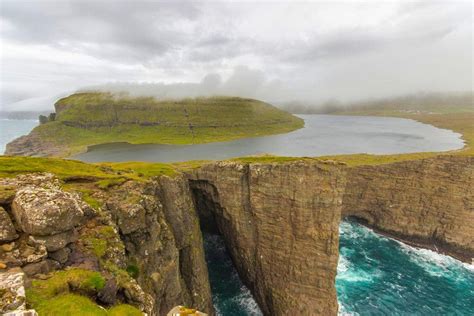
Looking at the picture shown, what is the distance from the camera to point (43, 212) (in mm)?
15359

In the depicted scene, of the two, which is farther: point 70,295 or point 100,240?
point 100,240

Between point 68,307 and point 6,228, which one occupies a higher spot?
point 6,228

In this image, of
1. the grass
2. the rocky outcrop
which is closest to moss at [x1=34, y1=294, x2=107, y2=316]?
the rocky outcrop

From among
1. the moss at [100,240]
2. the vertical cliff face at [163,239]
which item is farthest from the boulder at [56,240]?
the vertical cliff face at [163,239]

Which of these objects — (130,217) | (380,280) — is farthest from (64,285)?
(380,280)

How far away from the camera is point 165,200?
3650 cm

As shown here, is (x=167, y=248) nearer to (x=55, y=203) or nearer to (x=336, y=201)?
(x=55, y=203)

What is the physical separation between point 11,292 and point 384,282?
57249 millimetres

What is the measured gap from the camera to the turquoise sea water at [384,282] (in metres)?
44.2

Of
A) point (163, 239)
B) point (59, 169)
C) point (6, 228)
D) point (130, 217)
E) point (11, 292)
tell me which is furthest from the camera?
point (59, 169)

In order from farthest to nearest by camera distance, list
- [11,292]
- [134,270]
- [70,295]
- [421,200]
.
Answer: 1. [421,200]
2. [134,270]
3. [70,295]
4. [11,292]

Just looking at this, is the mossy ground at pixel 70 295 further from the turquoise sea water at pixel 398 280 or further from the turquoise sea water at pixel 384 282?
the turquoise sea water at pixel 398 280

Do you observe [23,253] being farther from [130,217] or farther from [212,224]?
[212,224]

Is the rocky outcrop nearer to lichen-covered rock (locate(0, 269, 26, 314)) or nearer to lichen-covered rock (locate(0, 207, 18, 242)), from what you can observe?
lichen-covered rock (locate(0, 207, 18, 242))
